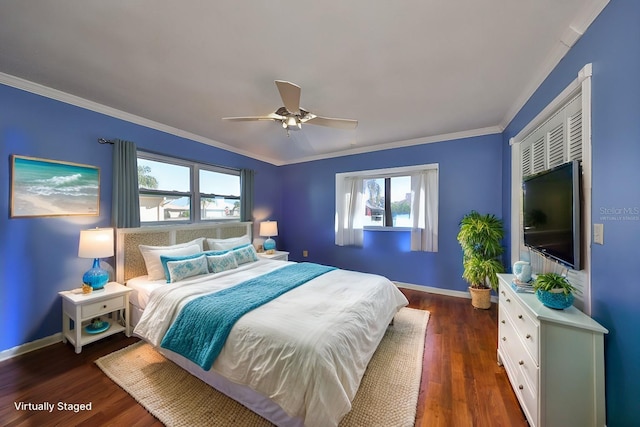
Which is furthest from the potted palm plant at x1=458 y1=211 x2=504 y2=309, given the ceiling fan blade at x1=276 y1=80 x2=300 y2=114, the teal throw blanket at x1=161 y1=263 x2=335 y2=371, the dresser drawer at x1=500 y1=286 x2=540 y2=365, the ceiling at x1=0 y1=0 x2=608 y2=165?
the ceiling fan blade at x1=276 y1=80 x2=300 y2=114

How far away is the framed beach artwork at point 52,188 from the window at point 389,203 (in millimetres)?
3598

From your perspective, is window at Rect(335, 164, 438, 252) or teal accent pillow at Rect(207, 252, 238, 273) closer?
teal accent pillow at Rect(207, 252, 238, 273)

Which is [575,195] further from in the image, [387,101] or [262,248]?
[262,248]

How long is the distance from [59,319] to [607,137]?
4659mm

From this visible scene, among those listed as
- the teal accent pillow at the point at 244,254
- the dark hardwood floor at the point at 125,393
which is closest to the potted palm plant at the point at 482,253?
the dark hardwood floor at the point at 125,393

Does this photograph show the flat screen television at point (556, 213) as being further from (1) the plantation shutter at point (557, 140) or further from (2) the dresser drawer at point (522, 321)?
(2) the dresser drawer at point (522, 321)

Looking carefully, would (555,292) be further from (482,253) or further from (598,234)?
(482,253)

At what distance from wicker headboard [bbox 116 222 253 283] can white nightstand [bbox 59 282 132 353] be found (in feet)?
0.71

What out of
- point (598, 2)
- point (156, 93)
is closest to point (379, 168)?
point (598, 2)

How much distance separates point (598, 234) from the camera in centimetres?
134

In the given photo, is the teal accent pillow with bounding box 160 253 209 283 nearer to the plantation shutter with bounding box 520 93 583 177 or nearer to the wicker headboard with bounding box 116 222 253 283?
the wicker headboard with bounding box 116 222 253 283

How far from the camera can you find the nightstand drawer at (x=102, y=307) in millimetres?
2244

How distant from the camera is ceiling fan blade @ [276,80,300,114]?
1.72 m

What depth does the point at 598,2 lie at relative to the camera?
1328 mm
